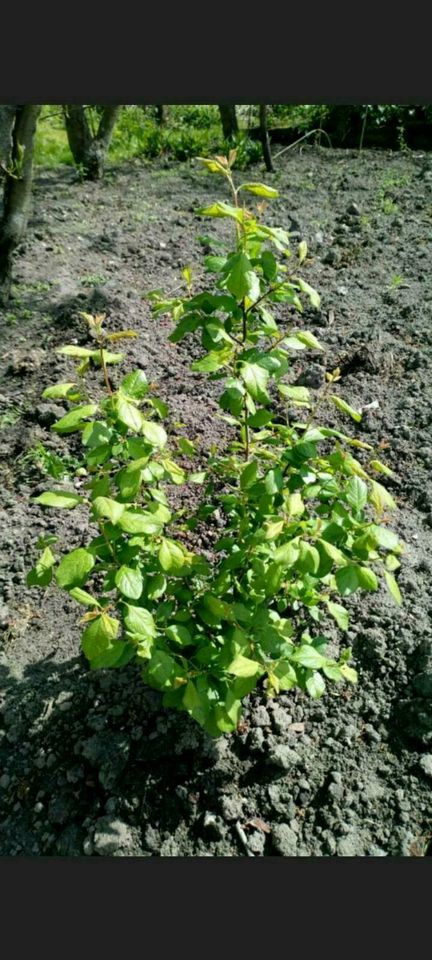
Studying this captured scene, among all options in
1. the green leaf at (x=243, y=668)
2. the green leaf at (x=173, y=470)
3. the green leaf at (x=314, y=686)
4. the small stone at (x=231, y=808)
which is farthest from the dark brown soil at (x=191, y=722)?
the green leaf at (x=173, y=470)

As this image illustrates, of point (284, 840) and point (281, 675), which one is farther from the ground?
point (281, 675)

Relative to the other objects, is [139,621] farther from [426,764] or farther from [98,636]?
[426,764]

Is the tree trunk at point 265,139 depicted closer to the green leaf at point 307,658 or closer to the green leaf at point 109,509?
the green leaf at point 307,658

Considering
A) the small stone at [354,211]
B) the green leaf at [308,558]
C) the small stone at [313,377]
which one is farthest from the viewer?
the small stone at [354,211]

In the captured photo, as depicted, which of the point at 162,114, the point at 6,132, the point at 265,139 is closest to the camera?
the point at 6,132

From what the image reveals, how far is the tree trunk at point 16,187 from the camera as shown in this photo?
12.6ft

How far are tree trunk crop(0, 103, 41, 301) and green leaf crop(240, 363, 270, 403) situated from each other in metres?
3.00

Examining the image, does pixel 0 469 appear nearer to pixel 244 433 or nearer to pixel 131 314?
pixel 131 314

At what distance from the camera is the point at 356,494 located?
5.28ft

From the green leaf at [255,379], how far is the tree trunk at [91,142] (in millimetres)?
5919

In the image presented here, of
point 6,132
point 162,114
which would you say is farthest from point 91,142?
point 6,132

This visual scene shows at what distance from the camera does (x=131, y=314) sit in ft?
14.4

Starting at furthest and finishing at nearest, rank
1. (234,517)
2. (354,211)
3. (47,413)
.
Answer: (354,211) < (47,413) < (234,517)

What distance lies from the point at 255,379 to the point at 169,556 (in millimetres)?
457
